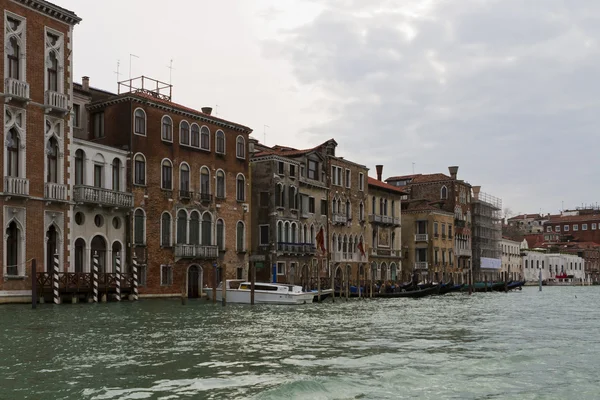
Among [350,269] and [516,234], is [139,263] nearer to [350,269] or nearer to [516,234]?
[350,269]

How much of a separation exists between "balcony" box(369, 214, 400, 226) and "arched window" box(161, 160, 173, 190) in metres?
20.6

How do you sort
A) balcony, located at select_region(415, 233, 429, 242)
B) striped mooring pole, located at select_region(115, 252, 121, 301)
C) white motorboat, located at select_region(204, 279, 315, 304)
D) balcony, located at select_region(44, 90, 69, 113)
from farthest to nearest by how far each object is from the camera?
balcony, located at select_region(415, 233, 429, 242), white motorboat, located at select_region(204, 279, 315, 304), striped mooring pole, located at select_region(115, 252, 121, 301), balcony, located at select_region(44, 90, 69, 113)

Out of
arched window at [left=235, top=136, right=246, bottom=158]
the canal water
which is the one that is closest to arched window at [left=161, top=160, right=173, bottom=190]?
arched window at [left=235, top=136, right=246, bottom=158]

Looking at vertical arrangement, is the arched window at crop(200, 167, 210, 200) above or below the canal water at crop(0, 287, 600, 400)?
above

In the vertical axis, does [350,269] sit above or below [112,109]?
below

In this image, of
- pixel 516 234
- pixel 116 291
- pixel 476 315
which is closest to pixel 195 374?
pixel 476 315

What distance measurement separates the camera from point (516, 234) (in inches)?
4407

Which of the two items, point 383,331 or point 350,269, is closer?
point 383,331

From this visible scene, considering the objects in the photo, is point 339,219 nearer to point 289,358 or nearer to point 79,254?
point 79,254

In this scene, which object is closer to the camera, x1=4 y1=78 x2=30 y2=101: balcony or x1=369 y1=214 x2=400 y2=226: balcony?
x1=4 y1=78 x2=30 y2=101: balcony

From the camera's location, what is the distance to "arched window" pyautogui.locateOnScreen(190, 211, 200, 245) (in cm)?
3678

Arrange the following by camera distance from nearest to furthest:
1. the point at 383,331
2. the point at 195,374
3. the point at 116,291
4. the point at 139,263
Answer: the point at 195,374
the point at 383,331
the point at 116,291
the point at 139,263

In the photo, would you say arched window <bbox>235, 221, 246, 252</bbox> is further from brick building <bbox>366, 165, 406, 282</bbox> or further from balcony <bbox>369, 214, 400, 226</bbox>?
balcony <bbox>369, 214, 400, 226</bbox>

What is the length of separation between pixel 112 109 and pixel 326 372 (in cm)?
2470
